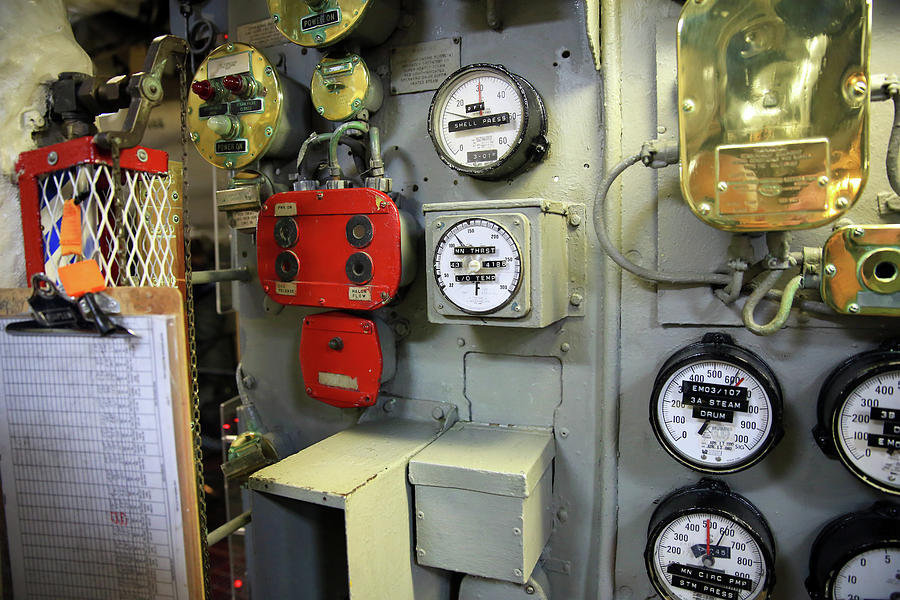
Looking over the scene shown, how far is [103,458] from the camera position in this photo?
3.49ft

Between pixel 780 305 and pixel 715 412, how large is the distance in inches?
11.9

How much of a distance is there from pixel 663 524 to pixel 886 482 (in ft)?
1.64

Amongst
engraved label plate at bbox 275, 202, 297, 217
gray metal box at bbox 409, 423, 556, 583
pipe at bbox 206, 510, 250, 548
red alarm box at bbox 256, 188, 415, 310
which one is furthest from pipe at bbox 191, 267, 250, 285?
gray metal box at bbox 409, 423, 556, 583

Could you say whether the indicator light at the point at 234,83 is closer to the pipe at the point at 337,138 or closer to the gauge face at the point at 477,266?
the pipe at the point at 337,138

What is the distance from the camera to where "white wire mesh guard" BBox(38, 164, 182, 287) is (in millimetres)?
1093

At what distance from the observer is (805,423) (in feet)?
4.69

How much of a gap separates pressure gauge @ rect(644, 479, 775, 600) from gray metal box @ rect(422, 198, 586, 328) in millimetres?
583

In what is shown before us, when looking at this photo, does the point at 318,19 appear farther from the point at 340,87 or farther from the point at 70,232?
the point at 70,232

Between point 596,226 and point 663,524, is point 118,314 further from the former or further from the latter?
point 663,524

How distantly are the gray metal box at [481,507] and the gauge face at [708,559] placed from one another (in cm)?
34

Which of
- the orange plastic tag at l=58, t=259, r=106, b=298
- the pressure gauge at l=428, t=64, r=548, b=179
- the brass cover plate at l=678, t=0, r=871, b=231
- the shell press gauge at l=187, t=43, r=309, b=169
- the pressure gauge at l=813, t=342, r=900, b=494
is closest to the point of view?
the orange plastic tag at l=58, t=259, r=106, b=298

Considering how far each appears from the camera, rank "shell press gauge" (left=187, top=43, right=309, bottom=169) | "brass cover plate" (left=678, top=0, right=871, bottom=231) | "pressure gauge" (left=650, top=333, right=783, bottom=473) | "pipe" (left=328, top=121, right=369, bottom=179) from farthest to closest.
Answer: "shell press gauge" (left=187, top=43, right=309, bottom=169), "pipe" (left=328, top=121, right=369, bottom=179), "pressure gauge" (left=650, top=333, right=783, bottom=473), "brass cover plate" (left=678, top=0, right=871, bottom=231)

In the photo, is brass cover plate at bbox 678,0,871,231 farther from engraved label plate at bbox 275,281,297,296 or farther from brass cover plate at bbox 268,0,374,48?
engraved label plate at bbox 275,281,297,296

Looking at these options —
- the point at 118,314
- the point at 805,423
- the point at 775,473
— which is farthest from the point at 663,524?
the point at 118,314
